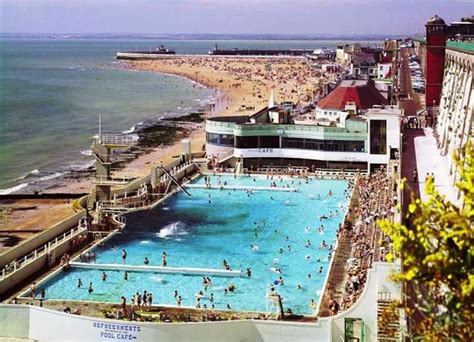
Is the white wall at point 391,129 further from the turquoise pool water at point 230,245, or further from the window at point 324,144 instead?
the turquoise pool water at point 230,245

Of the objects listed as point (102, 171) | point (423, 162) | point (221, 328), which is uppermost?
point (423, 162)

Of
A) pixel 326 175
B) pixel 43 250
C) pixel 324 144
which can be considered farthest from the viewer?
pixel 324 144

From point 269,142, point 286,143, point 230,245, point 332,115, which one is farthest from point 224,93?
point 230,245

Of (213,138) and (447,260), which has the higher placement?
(447,260)

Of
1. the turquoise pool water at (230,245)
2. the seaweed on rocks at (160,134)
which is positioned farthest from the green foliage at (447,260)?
the seaweed on rocks at (160,134)

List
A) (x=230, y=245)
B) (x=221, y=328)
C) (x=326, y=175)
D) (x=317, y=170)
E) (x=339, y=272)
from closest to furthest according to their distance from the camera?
(x=221, y=328), (x=339, y=272), (x=230, y=245), (x=326, y=175), (x=317, y=170)

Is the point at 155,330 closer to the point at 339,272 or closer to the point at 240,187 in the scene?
the point at 339,272
